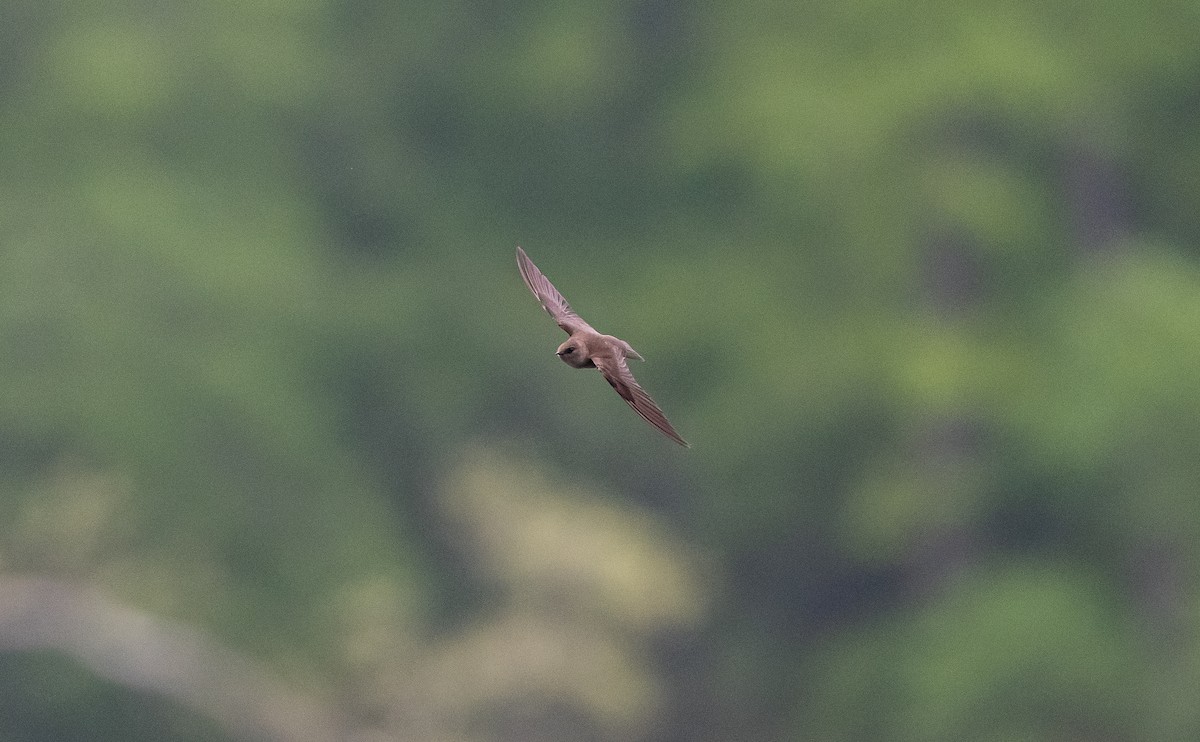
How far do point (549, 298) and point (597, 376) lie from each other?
16694 millimetres

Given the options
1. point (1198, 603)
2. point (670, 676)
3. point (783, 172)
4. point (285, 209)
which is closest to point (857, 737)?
point (670, 676)

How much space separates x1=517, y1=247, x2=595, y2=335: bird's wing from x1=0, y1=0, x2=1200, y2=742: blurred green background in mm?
11757

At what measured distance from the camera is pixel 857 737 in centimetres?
2356

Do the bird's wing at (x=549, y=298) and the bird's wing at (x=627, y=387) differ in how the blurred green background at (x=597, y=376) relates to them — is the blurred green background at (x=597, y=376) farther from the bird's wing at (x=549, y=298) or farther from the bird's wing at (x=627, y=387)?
the bird's wing at (x=627, y=387)

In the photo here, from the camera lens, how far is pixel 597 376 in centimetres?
2430

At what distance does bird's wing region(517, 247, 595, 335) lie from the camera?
286 inches

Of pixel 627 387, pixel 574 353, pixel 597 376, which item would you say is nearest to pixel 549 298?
pixel 574 353

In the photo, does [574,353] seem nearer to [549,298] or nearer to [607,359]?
[607,359]

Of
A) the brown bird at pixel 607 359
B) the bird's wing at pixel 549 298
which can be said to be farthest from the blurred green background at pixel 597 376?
the brown bird at pixel 607 359

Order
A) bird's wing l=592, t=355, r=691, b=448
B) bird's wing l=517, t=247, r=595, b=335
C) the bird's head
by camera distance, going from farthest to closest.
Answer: bird's wing l=517, t=247, r=595, b=335
the bird's head
bird's wing l=592, t=355, r=691, b=448

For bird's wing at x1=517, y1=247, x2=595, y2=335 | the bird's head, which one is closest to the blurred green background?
bird's wing at x1=517, y1=247, x2=595, y2=335

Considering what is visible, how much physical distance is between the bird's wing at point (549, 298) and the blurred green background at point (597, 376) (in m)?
11.8

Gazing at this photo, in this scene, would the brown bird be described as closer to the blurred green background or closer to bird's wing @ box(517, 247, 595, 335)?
bird's wing @ box(517, 247, 595, 335)

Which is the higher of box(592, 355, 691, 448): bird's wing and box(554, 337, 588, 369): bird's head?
box(554, 337, 588, 369): bird's head
